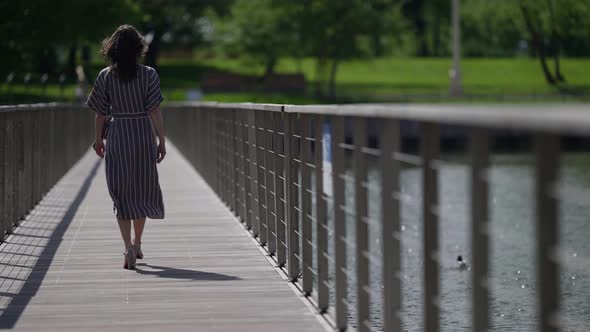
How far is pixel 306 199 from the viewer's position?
795 cm

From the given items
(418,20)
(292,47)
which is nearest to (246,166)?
(292,47)

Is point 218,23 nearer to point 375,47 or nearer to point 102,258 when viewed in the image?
point 375,47

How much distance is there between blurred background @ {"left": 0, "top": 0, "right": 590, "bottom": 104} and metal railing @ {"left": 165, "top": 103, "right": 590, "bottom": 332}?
40.6m

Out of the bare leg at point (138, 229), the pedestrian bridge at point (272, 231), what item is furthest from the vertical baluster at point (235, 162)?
the bare leg at point (138, 229)

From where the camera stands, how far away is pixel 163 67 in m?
105

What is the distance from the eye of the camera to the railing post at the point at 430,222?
4.76 m

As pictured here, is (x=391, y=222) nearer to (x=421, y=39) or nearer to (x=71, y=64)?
(x=71, y=64)

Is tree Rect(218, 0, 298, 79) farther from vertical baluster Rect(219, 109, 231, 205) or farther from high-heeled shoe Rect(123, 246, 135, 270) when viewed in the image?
high-heeled shoe Rect(123, 246, 135, 270)

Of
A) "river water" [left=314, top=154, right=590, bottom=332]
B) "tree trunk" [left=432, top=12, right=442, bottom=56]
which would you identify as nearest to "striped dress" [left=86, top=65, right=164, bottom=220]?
"river water" [left=314, top=154, right=590, bottom=332]

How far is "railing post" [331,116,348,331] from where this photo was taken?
22.2ft

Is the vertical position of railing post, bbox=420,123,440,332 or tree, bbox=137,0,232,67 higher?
tree, bbox=137,0,232,67

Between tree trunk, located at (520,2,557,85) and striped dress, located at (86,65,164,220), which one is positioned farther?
tree trunk, located at (520,2,557,85)

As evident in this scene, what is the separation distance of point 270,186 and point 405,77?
93.8m

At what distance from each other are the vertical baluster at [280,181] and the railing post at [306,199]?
1.04 metres
